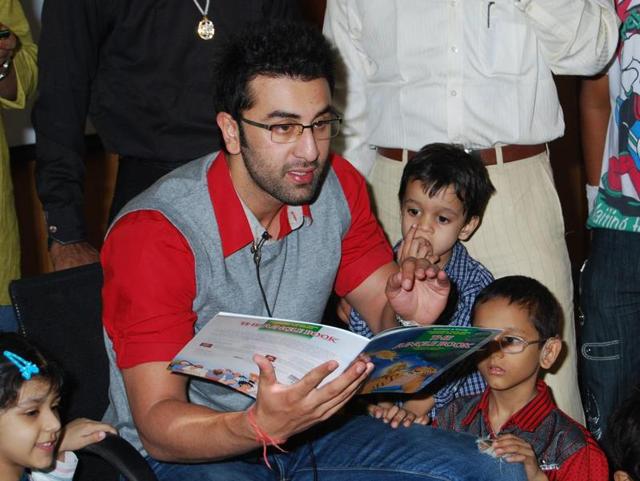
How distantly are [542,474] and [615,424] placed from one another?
0.66 feet

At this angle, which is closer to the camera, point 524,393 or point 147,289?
point 147,289

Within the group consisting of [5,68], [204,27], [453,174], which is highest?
[204,27]

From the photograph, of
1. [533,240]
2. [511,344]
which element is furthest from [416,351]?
[533,240]

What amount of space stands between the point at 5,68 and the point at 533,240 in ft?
4.87

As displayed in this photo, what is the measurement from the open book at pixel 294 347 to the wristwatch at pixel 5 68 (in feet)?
3.89

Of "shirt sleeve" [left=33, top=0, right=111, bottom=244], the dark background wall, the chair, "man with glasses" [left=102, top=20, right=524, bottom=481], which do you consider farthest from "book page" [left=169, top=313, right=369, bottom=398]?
the dark background wall

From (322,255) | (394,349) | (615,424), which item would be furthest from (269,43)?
(615,424)

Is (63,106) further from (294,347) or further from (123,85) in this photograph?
(294,347)

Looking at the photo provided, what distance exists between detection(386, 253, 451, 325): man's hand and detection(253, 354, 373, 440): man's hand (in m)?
0.45

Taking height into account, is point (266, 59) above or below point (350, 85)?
above

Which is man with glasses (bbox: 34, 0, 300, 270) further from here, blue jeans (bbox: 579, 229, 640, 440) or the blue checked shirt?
blue jeans (bbox: 579, 229, 640, 440)

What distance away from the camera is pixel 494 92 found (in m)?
2.65

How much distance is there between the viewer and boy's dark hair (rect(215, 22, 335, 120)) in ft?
6.98

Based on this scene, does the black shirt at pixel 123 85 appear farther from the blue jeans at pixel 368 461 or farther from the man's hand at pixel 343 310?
the blue jeans at pixel 368 461
